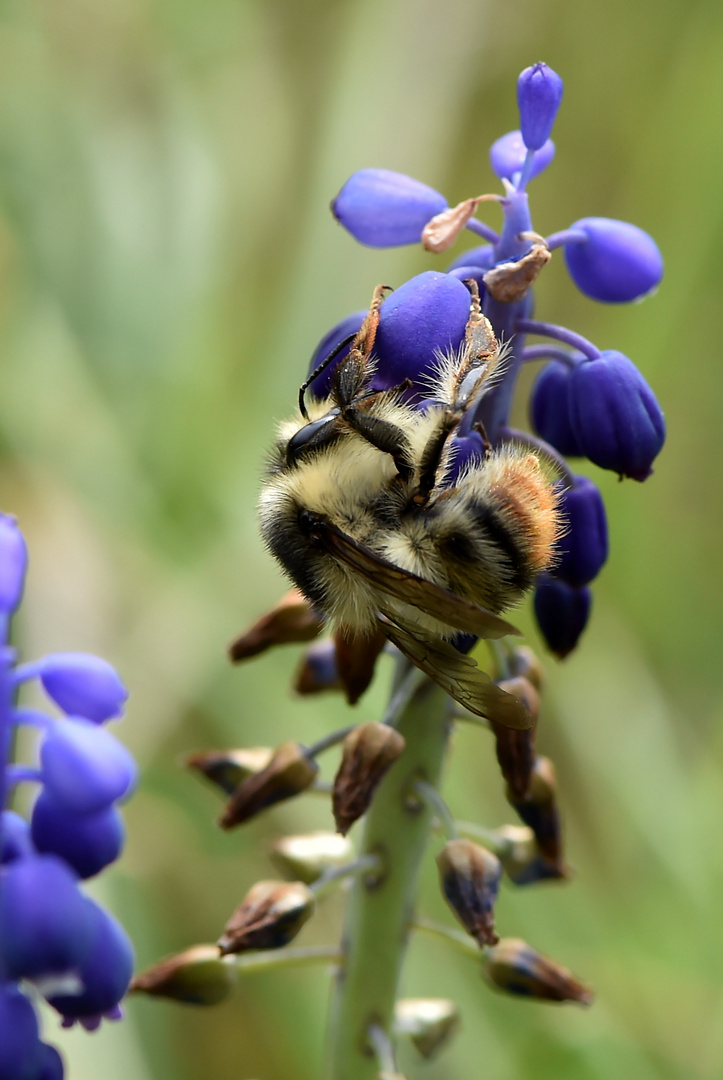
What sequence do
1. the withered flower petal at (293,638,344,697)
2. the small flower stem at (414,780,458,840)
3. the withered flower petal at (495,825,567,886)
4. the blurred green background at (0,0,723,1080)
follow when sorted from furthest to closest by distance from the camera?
the blurred green background at (0,0,723,1080), the withered flower petal at (293,638,344,697), the withered flower petal at (495,825,567,886), the small flower stem at (414,780,458,840)

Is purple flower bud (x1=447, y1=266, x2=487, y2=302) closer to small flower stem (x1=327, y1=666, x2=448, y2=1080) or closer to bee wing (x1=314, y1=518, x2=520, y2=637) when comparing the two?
bee wing (x1=314, y1=518, x2=520, y2=637)

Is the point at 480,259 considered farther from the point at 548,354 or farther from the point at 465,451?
the point at 465,451

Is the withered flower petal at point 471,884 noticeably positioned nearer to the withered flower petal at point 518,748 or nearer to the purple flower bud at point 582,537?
the withered flower petal at point 518,748

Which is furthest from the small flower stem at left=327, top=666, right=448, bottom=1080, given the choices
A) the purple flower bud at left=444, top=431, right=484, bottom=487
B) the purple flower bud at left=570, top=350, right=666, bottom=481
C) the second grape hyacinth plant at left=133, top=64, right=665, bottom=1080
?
the purple flower bud at left=570, top=350, right=666, bottom=481

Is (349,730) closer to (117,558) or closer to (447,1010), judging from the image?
(447,1010)

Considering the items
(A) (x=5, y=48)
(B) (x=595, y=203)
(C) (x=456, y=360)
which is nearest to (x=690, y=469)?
(B) (x=595, y=203)

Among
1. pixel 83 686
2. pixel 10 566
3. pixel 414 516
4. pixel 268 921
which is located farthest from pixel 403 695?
pixel 10 566
